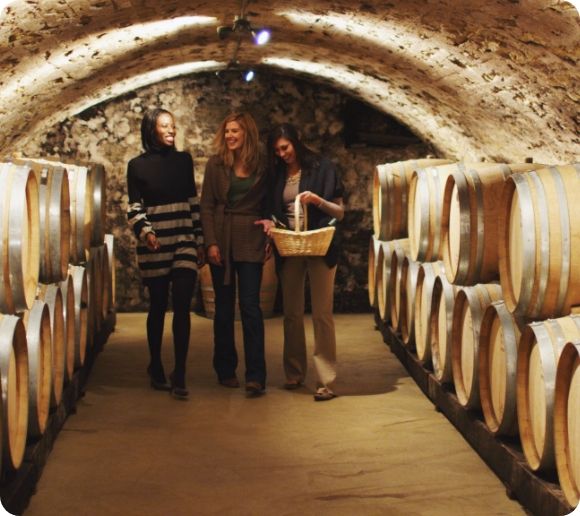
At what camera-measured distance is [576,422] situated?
8.79 feet

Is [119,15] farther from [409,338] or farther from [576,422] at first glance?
[576,422]

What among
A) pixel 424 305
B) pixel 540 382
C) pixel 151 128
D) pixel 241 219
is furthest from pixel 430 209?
pixel 540 382

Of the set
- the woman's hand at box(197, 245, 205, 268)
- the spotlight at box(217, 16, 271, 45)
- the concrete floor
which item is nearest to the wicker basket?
the woman's hand at box(197, 245, 205, 268)

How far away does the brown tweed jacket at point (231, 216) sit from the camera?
4.95 meters

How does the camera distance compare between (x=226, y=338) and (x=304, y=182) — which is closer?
(x=304, y=182)

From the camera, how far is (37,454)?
140 inches

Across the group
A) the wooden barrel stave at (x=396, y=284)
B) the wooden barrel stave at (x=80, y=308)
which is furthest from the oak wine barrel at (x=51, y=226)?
the wooden barrel stave at (x=396, y=284)

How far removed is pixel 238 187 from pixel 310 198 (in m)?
0.46

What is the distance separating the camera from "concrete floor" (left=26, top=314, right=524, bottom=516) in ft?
10.9

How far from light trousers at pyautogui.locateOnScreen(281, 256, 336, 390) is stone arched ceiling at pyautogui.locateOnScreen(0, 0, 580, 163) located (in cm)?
138

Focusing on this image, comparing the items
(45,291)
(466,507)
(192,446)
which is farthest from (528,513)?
(45,291)

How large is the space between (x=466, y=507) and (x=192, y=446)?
132 centimetres

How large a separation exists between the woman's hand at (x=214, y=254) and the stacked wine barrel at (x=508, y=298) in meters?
1.09

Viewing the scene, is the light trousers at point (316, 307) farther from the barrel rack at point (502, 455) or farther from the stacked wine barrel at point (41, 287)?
the stacked wine barrel at point (41, 287)
